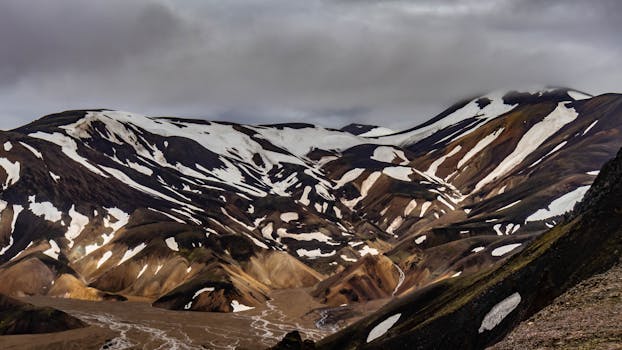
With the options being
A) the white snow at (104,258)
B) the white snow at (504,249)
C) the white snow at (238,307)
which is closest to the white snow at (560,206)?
the white snow at (504,249)

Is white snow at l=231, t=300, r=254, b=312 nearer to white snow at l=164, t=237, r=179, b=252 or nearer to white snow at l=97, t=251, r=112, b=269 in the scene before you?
white snow at l=164, t=237, r=179, b=252

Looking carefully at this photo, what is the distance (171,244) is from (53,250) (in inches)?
1247

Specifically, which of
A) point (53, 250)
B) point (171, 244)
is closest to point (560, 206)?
point (171, 244)

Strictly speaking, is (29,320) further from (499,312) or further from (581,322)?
(581,322)

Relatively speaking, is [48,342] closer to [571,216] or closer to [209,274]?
[209,274]

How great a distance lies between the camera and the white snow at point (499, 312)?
4391 cm

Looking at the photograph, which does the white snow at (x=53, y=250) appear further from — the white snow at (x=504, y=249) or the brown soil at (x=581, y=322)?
the brown soil at (x=581, y=322)

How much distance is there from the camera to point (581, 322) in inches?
1013

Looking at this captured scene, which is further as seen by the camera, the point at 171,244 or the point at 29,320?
the point at 171,244

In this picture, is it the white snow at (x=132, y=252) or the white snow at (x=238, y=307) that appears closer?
the white snow at (x=238, y=307)

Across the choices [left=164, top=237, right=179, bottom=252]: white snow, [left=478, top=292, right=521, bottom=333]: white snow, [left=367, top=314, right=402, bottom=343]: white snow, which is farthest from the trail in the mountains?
[left=478, top=292, right=521, bottom=333]: white snow

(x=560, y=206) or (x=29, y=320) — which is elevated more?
(x=29, y=320)

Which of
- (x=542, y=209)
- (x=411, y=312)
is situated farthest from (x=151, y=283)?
(x=411, y=312)

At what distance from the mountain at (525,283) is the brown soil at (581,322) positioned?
4.60 m
